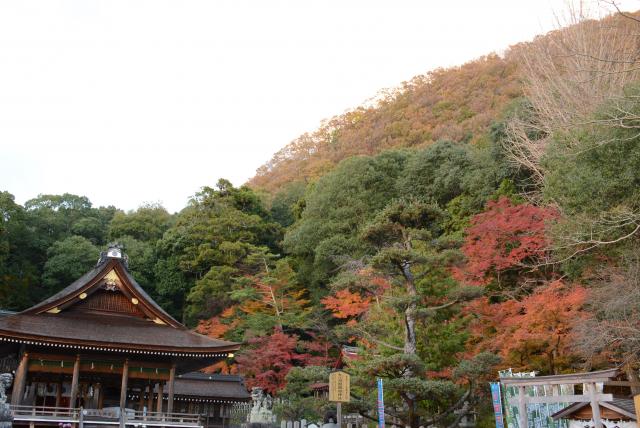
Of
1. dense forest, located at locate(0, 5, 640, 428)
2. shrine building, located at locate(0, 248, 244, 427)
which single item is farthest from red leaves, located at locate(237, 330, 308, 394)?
shrine building, located at locate(0, 248, 244, 427)

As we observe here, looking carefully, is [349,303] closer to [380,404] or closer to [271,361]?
[271,361]

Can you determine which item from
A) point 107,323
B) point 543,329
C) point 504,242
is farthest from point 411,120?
point 107,323

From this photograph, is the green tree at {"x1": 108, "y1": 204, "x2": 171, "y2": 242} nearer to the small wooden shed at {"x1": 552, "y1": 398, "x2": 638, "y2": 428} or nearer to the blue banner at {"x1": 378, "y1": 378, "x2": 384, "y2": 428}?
the blue banner at {"x1": 378, "y1": 378, "x2": 384, "y2": 428}

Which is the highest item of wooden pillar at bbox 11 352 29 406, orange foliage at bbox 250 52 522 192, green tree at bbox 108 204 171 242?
orange foliage at bbox 250 52 522 192

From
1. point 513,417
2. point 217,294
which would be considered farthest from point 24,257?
point 513,417

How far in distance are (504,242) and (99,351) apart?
53.4 feet

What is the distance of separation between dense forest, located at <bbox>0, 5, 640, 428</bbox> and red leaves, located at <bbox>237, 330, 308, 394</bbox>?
0.34 ft

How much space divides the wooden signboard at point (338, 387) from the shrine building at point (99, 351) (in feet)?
25.7

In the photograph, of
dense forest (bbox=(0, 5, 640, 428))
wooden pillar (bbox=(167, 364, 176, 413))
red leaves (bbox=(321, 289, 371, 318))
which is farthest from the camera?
red leaves (bbox=(321, 289, 371, 318))

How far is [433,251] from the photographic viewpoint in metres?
17.8

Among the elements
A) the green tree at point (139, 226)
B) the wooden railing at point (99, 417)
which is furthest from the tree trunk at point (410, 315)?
the green tree at point (139, 226)

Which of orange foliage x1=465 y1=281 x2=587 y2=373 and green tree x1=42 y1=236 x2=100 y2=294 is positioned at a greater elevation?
A: green tree x1=42 y1=236 x2=100 y2=294

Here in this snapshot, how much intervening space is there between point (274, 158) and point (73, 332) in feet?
224

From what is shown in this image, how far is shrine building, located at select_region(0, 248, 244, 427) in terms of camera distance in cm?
1773
